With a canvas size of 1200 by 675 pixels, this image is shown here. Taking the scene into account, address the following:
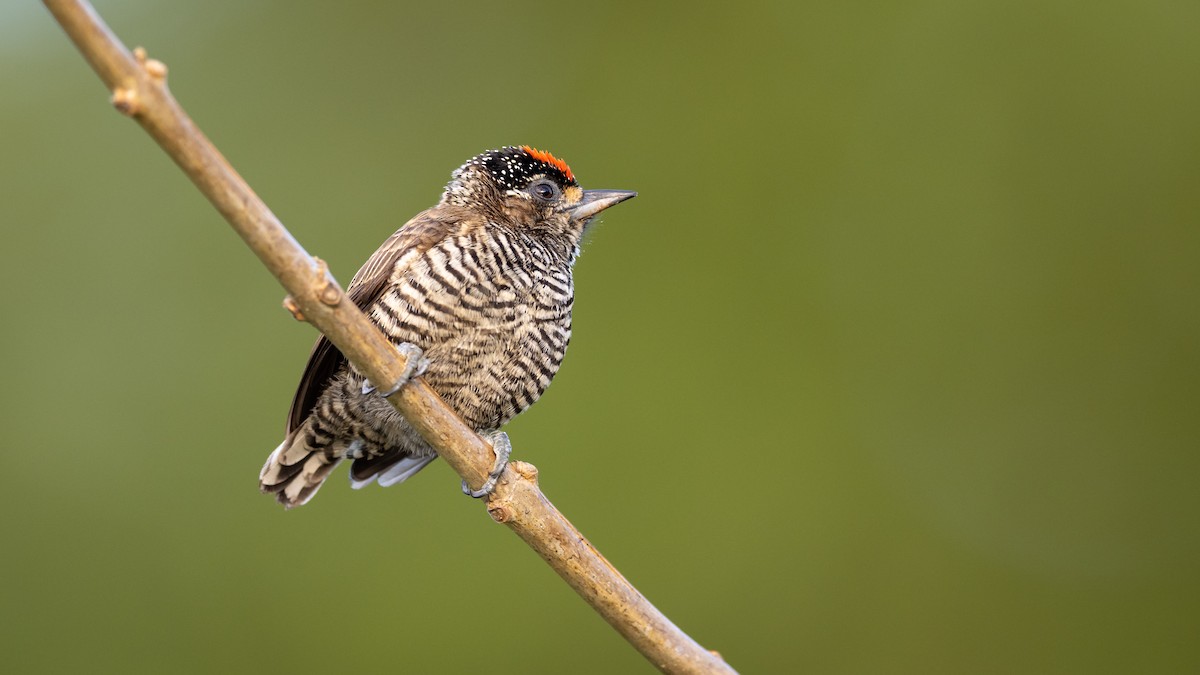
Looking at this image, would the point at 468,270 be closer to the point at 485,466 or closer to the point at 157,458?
the point at 485,466

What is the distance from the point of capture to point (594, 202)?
162 inches

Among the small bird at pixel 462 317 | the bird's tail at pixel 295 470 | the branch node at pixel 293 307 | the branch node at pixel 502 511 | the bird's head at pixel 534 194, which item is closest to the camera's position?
the branch node at pixel 293 307

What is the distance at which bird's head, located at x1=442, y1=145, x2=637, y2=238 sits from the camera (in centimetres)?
407

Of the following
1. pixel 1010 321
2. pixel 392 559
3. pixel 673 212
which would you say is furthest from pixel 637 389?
pixel 1010 321

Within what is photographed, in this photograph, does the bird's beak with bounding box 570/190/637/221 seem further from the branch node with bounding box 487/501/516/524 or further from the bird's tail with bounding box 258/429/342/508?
the branch node with bounding box 487/501/516/524

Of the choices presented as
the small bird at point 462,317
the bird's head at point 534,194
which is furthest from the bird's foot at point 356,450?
the bird's head at point 534,194

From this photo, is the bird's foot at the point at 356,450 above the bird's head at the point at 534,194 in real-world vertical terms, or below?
below

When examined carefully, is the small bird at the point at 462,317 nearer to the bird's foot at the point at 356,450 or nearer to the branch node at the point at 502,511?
the bird's foot at the point at 356,450

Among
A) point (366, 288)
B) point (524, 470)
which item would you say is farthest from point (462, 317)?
point (524, 470)

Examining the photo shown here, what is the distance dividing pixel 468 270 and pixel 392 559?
111 inches

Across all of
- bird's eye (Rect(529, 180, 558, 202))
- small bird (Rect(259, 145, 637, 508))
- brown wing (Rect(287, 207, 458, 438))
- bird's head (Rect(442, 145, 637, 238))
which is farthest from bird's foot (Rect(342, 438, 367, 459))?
bird's eye (Rect(529, 180, 558, 202))

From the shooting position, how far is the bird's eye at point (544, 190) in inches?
161

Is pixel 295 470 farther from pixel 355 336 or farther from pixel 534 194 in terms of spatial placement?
pixel 355 336

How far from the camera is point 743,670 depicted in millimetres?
6059
